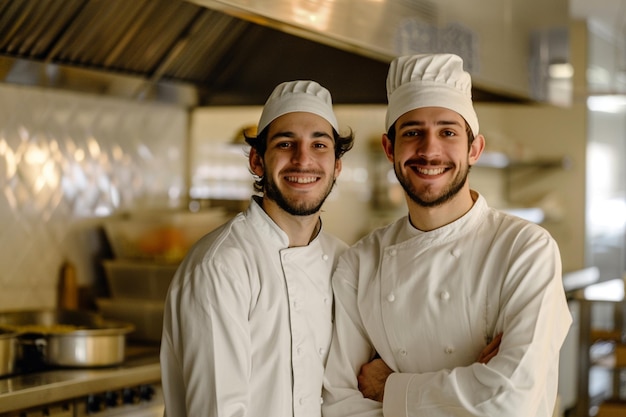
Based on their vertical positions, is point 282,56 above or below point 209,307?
above

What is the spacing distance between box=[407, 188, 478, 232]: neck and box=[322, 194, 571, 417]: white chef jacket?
0.02 meters

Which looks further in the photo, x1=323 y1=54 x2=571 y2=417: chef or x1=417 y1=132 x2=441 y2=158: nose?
x1=417 y1=132 x2=441 y2=158: nose

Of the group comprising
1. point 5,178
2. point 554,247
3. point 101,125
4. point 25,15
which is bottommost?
point 554,247

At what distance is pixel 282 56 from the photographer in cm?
389

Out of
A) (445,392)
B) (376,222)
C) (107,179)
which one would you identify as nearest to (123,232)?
(107,179)

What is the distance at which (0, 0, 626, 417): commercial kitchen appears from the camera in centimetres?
292

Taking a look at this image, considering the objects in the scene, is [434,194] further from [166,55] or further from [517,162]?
[517,162]

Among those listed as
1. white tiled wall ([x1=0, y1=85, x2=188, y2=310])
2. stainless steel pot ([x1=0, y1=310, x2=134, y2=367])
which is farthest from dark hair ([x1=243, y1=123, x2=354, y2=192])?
white tiled wall ([x1=0, y1=85, x2=188, y2=310])

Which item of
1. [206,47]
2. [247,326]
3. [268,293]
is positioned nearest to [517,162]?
[206,47]

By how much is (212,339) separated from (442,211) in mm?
670

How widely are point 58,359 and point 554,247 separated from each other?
1.72m

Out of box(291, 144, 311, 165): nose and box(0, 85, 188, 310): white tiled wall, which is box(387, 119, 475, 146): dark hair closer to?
box(291, 144, 311, 165): nose

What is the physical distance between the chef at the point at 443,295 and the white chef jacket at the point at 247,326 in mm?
105

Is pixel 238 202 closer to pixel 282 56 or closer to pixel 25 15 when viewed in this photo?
pixel 282 56
